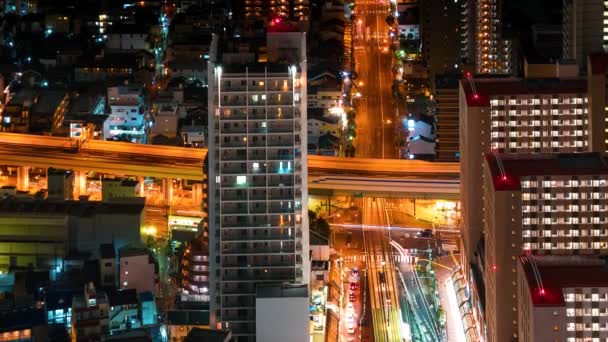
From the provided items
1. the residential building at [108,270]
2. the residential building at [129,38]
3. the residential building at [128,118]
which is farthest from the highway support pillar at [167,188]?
the residential building at [129,38]

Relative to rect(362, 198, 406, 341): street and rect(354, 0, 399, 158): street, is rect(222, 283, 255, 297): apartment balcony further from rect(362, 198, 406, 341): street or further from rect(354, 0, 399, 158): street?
rect(354, 0, 399, 158): street

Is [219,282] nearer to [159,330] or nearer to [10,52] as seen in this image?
[159,330]

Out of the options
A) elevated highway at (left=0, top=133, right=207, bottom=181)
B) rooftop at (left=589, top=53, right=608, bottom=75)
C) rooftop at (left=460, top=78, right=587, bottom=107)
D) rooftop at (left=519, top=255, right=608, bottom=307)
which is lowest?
rooftop at (left=519, top=255, right=608, bottom=307)

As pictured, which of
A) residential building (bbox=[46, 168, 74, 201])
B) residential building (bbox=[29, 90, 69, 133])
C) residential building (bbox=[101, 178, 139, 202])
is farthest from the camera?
residential building (bbox=[29, 90, 69, 133])

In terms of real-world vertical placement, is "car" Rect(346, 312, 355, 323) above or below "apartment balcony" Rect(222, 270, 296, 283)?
below

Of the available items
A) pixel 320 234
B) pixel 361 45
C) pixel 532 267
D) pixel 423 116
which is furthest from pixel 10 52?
pixel 532 267

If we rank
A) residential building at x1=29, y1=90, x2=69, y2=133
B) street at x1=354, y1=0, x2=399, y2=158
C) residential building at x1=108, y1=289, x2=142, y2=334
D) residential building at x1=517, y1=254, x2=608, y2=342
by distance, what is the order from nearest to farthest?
residential building at x1=517, y1=254, x2=608, y2=342 < residential building at x1=108, y1=289, x2=142, y2=334 < residential building at x1=29, y1=90, x2=69, y2=133 < street at x1=354, y1=0, x2=399, y2=158

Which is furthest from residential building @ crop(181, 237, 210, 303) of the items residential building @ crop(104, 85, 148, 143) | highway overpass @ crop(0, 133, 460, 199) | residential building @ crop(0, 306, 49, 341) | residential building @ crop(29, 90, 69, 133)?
residential building @ crop(29, 90, 69, 133)

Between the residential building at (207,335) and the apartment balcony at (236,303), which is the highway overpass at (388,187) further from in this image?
the residential building at (207,335)
